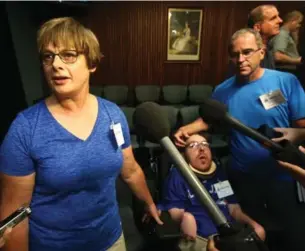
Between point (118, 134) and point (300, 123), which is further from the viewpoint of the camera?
point (300, 123)

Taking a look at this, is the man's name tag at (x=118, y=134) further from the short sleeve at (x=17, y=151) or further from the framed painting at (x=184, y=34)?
the framed painting at (x=184, y=34)

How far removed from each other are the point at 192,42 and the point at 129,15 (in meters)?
1.30

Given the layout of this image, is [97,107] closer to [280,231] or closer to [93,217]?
[93,217]

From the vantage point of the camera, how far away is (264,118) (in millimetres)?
1836

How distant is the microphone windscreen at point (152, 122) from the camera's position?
0.79 metres

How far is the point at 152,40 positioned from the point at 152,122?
206 inches

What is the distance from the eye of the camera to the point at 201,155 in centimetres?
232

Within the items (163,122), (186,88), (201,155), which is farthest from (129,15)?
(163,122)

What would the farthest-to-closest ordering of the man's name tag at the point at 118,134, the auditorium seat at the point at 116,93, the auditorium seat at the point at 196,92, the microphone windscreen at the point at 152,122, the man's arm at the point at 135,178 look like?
1. the auditorium seat at the point at 196,92
2. the auditorium seat at the point at 116,93
3. the man's arm at the point at 135,178
4. the man's name tag at the point at 118,134
5. the microphone windscreen at the point at 152,122

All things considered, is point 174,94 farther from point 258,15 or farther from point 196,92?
point 258,15

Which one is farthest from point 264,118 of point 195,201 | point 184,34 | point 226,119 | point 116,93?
point 184,34

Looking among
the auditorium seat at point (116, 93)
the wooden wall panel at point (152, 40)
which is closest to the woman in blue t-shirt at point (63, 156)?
the auditorium seat at point (116, 93)

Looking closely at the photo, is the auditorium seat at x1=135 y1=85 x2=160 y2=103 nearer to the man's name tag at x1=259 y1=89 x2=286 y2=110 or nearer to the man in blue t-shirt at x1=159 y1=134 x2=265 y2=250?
the man in blue t-shirt at x1=159 y1=134 x2=265 y2=250

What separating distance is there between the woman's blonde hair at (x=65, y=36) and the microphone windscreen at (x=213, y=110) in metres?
0.50
